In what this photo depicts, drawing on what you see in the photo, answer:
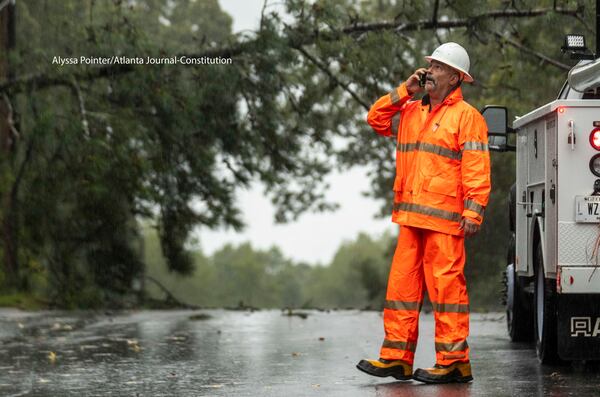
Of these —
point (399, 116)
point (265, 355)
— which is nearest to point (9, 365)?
point (265, 355)

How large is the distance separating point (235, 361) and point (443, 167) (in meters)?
2.48

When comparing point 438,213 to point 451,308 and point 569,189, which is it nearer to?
point 451,308

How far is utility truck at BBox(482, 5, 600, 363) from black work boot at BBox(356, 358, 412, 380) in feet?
3.26

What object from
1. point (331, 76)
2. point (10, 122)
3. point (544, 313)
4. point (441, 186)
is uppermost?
point (331, 76)

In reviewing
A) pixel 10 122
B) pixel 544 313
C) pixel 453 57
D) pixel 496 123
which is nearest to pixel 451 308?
pixel 544 313

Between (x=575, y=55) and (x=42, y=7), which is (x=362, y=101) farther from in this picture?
(x=575, y=55)

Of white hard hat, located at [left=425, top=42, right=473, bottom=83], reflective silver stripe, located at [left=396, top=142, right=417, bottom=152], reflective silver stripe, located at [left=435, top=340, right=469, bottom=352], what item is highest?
white hard hat, located at [left=425, top=42, right=473, bottom=83]

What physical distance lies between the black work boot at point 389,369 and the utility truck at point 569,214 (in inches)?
39.1

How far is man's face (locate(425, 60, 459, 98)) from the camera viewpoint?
26.5 ft

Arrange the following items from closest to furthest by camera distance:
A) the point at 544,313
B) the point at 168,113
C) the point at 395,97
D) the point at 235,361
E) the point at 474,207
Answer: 1. the point at 474,207
2. the point at 395,97
3. the point at 544,313
4. the point at 235,361
5. the point at 168,113

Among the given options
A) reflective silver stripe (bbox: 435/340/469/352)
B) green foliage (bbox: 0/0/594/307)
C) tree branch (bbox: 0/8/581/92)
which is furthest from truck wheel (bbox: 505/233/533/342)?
tree branch (bbox: 0/8/581/92)

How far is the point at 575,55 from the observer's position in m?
8.90

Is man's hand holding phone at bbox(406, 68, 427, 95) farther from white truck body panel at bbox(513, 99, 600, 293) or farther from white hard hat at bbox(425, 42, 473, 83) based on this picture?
white truck body panel at bbox(513, 99, 600, 293)

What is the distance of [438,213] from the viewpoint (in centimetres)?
786
